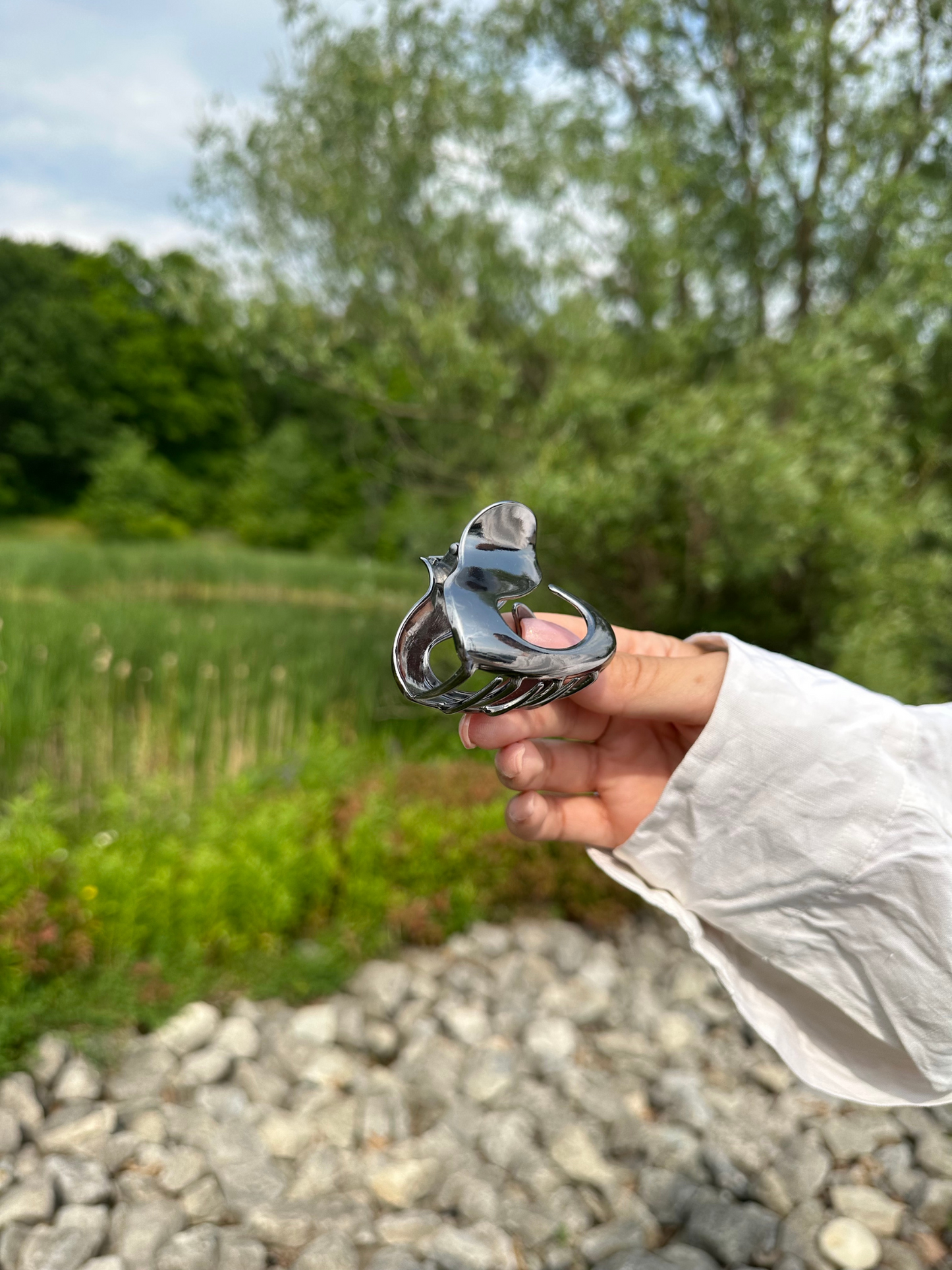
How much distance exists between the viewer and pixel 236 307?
17.3 feet

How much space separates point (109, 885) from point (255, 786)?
1100 millimetres

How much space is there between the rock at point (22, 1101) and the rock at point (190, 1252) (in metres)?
0.56

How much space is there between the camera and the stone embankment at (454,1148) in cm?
213

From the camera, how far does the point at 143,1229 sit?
2.09 m

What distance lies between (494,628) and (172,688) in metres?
4.12

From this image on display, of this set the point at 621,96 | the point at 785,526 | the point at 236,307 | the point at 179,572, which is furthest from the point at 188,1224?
the point at 179,572

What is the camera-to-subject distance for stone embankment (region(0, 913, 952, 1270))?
213 centimetres

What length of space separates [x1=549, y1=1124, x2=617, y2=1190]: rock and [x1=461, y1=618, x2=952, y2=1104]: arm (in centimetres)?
163

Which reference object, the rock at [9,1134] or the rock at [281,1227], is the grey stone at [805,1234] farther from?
the rock at [9,1134]

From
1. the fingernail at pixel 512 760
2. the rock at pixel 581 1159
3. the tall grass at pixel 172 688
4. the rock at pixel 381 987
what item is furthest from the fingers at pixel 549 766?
the tall grass at pixel 172 688

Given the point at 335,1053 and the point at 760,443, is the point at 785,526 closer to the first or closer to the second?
the point at 760,443

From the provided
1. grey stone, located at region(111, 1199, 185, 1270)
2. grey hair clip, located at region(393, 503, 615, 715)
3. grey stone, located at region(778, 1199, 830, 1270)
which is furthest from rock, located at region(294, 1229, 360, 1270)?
grey hair clip, located at region(393, 503, 615, 715)

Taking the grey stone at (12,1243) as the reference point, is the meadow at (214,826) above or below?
above

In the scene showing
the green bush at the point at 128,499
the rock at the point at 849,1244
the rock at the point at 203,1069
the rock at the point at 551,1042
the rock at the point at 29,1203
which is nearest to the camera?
the rock at the point at 29,1203
